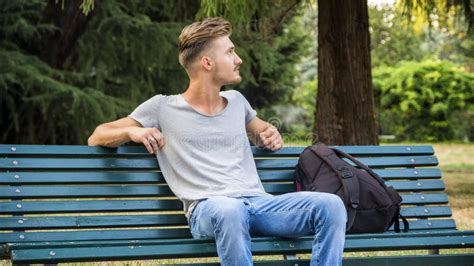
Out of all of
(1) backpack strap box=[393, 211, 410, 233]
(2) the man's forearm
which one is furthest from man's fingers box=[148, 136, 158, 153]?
(1) backpack strap box=[393, 211, 410, 233]

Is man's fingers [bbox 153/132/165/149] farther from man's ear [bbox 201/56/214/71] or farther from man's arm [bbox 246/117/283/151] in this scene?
man's arm [bbox 246/117/283/151]

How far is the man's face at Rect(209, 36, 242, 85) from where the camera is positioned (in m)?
4.48

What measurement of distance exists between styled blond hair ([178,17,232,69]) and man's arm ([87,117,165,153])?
417 mm

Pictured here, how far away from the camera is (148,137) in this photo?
14.2ft

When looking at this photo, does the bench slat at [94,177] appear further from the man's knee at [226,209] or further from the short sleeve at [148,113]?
the man's knee at [226,209]

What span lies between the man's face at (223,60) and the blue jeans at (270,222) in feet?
2.00

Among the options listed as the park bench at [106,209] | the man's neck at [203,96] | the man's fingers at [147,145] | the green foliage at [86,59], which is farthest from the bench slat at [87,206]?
the green foliage at [86,59]

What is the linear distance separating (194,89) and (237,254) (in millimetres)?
960

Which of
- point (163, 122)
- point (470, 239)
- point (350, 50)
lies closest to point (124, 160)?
point (163, 122)

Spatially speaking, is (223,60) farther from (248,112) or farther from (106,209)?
(106,209)

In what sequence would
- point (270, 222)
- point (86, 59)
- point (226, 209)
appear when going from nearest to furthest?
1. point (226, 209)
2. point (270, 222)
3. point (86, 59)

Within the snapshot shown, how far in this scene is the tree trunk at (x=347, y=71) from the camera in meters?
8.78

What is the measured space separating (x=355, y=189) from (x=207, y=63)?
905 mm

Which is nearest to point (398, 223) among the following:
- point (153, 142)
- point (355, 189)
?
point (355, 189)
